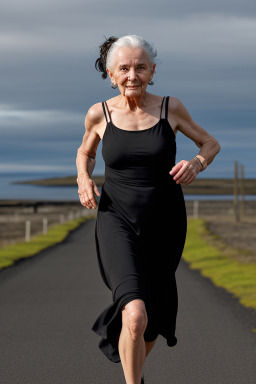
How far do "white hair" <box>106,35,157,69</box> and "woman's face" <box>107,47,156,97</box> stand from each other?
0.03 meters

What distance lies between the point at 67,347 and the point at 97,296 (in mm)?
5066

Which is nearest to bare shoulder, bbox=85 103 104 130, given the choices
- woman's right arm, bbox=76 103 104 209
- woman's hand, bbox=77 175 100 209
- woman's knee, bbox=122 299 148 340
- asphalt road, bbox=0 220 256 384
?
woman's right arm, bbox=76 103 104 209

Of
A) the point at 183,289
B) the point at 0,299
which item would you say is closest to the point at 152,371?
the point at 0,299

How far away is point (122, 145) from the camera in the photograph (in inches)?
184

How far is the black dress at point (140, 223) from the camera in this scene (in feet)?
15.3

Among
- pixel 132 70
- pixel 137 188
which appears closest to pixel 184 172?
pixel 137 188

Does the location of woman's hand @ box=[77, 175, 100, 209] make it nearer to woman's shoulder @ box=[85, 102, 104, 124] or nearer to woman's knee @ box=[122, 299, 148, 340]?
woman's shoulder @ box=[85, 102, 104, 124]

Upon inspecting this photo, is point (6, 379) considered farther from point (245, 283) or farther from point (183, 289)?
point (245, 283)

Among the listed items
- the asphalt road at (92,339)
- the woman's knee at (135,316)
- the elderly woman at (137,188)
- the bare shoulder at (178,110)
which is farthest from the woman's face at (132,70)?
the asphalt road at (92,339)

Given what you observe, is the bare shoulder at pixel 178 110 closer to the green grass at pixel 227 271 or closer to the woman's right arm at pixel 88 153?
the woman's right arm at pixel 88 153

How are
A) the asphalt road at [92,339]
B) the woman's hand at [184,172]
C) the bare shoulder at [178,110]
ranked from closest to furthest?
the woman's hand at [184,172] < the bare shoulder at [178,110] < the asphalt road at [92,339]

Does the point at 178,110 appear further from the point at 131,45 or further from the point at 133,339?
the point at 133,339

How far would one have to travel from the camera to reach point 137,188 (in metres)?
4.80

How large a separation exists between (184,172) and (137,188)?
374mm
